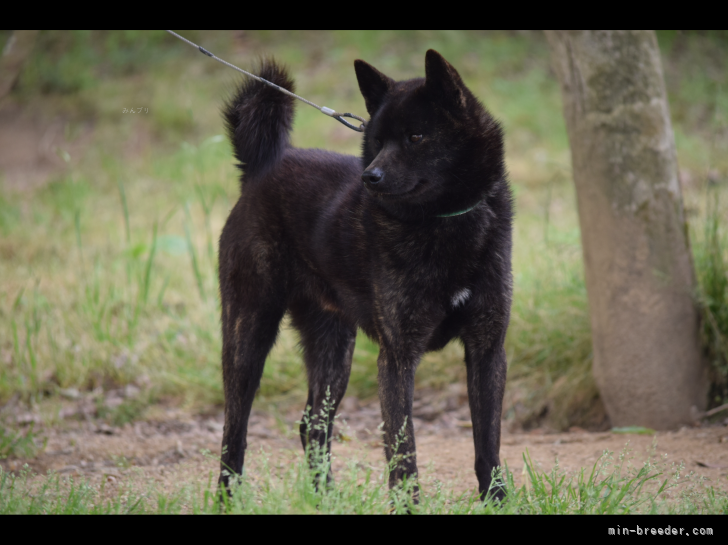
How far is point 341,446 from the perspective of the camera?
3719 mm

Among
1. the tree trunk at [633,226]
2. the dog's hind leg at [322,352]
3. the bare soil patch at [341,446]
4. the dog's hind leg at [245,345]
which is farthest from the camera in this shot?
the tree trunk at [633,226]

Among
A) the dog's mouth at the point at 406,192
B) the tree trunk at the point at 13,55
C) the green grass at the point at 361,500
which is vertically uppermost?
the tree trunk at the point at 13,55

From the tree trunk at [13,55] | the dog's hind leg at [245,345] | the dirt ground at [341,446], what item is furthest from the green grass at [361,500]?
the tree trunk at [13,55]

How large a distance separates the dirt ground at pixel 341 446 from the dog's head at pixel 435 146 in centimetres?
99

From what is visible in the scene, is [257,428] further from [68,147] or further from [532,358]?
[68,147]

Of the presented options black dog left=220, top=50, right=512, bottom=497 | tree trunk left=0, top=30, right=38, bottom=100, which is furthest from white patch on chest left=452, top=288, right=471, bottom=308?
tree trunk left=0, top=30, right=38, bottom=100

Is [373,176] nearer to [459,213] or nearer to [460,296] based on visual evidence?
[459,213]

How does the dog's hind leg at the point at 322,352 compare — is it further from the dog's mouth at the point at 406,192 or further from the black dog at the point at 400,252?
the dog's mouth at the point at 406,192

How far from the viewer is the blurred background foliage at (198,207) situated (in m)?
4.11

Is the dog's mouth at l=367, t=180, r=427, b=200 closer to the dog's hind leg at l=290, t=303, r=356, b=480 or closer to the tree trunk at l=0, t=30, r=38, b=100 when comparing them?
the dog's hind leg at l=290, t=303, r=356, b=480

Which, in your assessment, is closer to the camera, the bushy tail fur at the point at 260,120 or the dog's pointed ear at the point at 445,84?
the dog's pointed ear at the point at 445,84

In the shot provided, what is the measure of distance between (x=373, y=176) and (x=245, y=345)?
1.04m

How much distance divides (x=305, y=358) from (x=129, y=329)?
→ 195 cm
